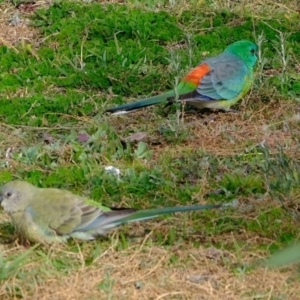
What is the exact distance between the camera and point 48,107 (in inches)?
271

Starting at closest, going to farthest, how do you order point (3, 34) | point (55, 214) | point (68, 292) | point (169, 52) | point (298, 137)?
1. point (68, 292)
2. point (55, 214)
3. point (298, 137)
4. point (169, 52)
5. point (3, 34)

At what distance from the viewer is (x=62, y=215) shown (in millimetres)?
4805

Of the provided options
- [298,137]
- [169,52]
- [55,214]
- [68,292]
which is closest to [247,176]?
[298,137]

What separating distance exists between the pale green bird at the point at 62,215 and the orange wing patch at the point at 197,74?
212 centimetres

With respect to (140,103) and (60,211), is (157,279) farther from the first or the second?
(140,103)

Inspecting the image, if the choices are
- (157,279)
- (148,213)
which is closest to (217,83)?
(148,213)

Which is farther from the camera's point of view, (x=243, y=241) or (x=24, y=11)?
(x=24, y=11)

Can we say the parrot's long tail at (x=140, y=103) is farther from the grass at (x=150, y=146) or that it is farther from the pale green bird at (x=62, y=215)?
the pale green bird at (x=62, y=215)

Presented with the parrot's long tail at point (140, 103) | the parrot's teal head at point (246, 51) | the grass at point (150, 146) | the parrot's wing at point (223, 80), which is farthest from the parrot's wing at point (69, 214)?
the parrot's teal head at point (246, 51)

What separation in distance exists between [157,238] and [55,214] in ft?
1.85

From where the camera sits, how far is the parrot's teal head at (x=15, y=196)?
16.1 ft

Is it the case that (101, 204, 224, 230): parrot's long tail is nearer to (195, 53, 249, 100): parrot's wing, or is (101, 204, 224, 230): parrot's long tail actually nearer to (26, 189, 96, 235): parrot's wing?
(26, 189, 96, 235): parrot's wing

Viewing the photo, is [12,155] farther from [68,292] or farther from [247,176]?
[68,292]

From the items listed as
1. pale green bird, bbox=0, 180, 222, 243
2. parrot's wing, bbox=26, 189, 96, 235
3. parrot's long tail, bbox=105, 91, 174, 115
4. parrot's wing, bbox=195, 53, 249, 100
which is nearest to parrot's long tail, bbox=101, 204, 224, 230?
pale green bird, bbox=0, 180, 222, 243
